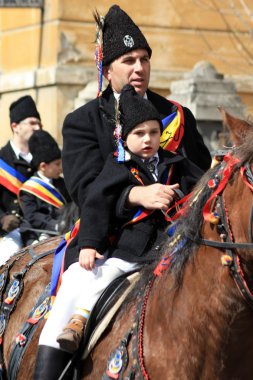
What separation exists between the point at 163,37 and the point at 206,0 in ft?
2.67

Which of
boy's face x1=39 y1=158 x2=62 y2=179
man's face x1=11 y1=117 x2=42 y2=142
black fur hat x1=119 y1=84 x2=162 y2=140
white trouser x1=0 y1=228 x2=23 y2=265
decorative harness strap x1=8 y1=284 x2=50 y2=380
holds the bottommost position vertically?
white trouser x1=0 y1=228 x2=23 y2=265

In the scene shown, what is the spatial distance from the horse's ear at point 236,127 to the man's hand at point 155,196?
59 cm

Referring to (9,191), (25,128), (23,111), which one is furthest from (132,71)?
(23,111)

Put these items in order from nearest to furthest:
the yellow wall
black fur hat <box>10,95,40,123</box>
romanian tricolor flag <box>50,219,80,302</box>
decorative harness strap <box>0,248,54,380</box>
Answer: romanian tricolor flag <box>50,219,80,302</box> → decorative harness strap <box>0,248,54,380</box> → black fur hat <box>10,95,40,123</box> → the yellow wall

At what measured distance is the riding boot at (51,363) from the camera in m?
5.34

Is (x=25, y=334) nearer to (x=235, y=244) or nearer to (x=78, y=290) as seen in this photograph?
(x=78, y=290)

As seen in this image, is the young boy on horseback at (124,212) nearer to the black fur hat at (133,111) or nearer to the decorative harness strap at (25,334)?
the black fur hat at (133,111)

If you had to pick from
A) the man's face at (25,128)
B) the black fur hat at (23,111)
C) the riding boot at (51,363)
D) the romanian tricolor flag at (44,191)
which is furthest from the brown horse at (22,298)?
the black fur hat at (23,111)

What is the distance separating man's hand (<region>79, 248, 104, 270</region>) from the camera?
5.35 m

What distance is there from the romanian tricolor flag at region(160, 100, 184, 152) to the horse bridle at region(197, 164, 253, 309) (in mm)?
1077

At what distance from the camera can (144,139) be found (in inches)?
211

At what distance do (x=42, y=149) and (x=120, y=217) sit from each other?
432 centimetres

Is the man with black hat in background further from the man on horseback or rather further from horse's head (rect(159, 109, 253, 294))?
horse's head (rect(159, 109, 253, 294))

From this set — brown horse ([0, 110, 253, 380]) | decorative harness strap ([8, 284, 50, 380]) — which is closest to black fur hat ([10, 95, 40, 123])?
decorative harness strap ([8, 284, 50, 380])
